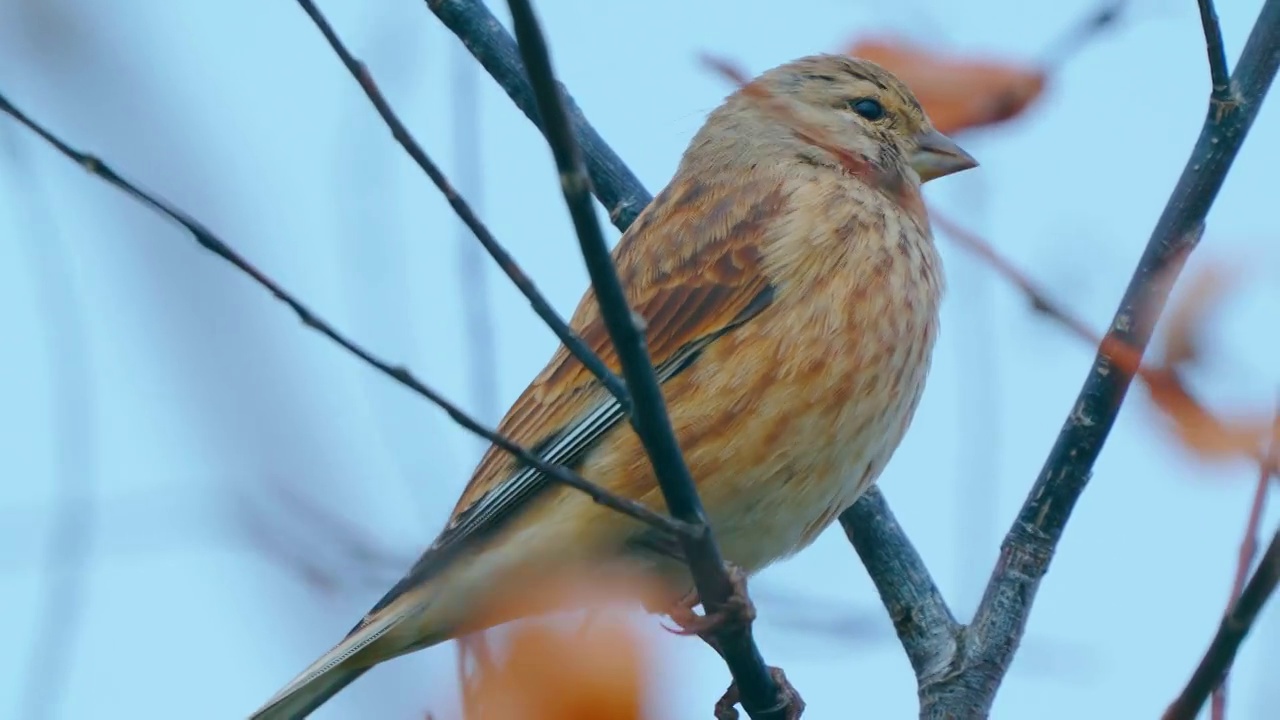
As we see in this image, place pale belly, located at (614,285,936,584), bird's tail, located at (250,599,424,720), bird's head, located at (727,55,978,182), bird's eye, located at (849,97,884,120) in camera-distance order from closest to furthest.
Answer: bird's tail, located at (250,599,424,720)
pale belly, located at (614,285,936,584)
bird's head, located at (727,55,978,182)
bird's eye, located at (849,97,884,120)

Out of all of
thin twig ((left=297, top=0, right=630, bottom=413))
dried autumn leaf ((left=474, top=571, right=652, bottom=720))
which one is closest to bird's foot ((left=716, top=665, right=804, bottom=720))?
dried autumn leaf ((left=474, top=571, right=652, bottom=720))

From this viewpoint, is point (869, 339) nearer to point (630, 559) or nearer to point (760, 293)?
point (760, 293)

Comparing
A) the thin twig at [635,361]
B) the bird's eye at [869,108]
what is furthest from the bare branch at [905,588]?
the bird's eye at [869,108]

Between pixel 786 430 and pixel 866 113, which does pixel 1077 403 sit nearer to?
pixel 786 430

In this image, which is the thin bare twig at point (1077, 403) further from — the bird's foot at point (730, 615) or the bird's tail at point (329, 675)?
the bird's tail at point (329, 675)

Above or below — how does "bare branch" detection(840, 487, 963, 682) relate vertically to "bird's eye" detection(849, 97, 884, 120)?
below

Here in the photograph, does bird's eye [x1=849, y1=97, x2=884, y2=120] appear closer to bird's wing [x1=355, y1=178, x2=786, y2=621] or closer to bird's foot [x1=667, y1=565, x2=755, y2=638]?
bird's wing [x1=355, y1=178, x2=786, y2=621]

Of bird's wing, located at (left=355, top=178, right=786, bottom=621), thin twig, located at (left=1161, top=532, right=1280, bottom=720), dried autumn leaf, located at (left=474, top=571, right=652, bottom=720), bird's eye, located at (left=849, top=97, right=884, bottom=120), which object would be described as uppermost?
bird's eye, located at (left=849, top=97, right=884, bottom=120)
